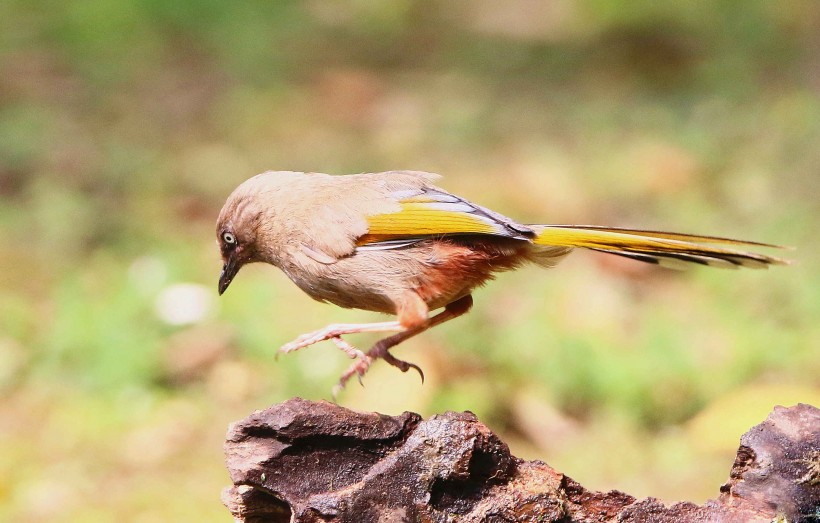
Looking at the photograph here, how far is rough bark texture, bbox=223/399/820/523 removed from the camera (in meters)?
3.13

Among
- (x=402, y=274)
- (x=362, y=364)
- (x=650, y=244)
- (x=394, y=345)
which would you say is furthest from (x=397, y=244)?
(x=650, y=244)

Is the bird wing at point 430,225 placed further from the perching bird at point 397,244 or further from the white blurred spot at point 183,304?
the white blurred spot at point 183,304

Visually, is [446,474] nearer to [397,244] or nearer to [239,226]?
[397,244]

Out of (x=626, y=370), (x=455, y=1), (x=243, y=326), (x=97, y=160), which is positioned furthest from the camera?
(x=455, y=1)

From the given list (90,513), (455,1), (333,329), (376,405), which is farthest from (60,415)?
(455,1)

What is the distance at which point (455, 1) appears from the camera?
14.7m

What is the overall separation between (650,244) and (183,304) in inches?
159

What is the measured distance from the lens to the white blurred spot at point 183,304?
6.95 meters

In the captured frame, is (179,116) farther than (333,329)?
Yes

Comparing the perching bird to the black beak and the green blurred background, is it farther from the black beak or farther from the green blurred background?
the green blurred background

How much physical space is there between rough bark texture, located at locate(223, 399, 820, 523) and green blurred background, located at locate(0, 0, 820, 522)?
6.96ft

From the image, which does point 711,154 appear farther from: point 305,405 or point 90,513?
point 305,405

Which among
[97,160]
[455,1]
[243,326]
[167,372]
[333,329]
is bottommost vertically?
[333,329]

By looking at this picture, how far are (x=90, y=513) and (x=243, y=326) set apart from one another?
1.99 m
